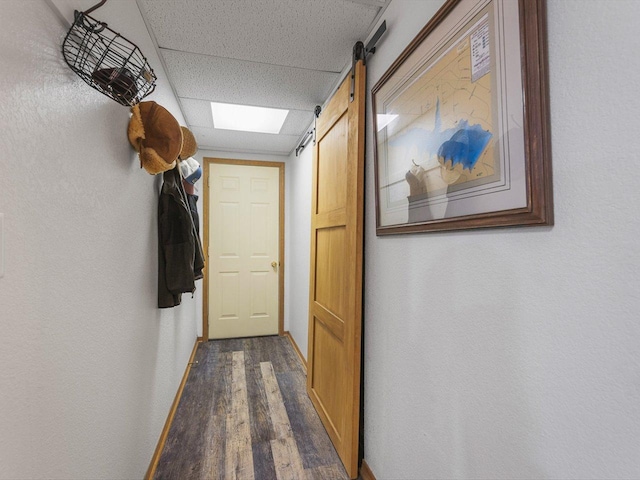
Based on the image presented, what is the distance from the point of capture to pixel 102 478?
106 cm

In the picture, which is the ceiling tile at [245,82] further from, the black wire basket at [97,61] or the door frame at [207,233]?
the door frame at [207,233]

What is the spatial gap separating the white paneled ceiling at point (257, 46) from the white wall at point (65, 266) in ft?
0.75

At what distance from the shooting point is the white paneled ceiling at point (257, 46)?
141 centimetres

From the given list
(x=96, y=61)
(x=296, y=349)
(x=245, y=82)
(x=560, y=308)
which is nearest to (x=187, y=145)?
(x=245, y=82)

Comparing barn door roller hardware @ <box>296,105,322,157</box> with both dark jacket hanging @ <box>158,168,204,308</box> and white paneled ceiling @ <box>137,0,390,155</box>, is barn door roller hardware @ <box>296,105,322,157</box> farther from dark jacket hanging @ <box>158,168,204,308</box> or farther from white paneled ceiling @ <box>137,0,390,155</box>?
dark jacket hanging @ <box>158,168,204,308</box>

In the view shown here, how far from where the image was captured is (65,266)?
86 centimetres

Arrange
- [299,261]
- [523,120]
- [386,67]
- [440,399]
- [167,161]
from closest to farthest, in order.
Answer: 1. [523,120]
2. [440,399]
3. [167,161]
4. [386,67]
5. [299,261]

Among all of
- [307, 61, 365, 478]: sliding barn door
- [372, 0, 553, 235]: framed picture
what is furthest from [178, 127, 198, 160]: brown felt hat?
[372, 0, 553, 235]: framed picture

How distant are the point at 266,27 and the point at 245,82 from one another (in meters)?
0.58

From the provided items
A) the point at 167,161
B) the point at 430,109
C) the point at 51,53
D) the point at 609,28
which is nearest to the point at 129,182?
the point at 167,161

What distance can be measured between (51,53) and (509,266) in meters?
1.29

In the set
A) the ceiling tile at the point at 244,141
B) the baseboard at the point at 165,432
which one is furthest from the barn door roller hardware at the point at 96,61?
the ceiling tile at the point at 244,141

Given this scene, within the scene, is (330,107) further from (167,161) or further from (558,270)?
(558,270)

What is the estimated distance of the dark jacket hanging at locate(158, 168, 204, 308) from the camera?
1.67m
